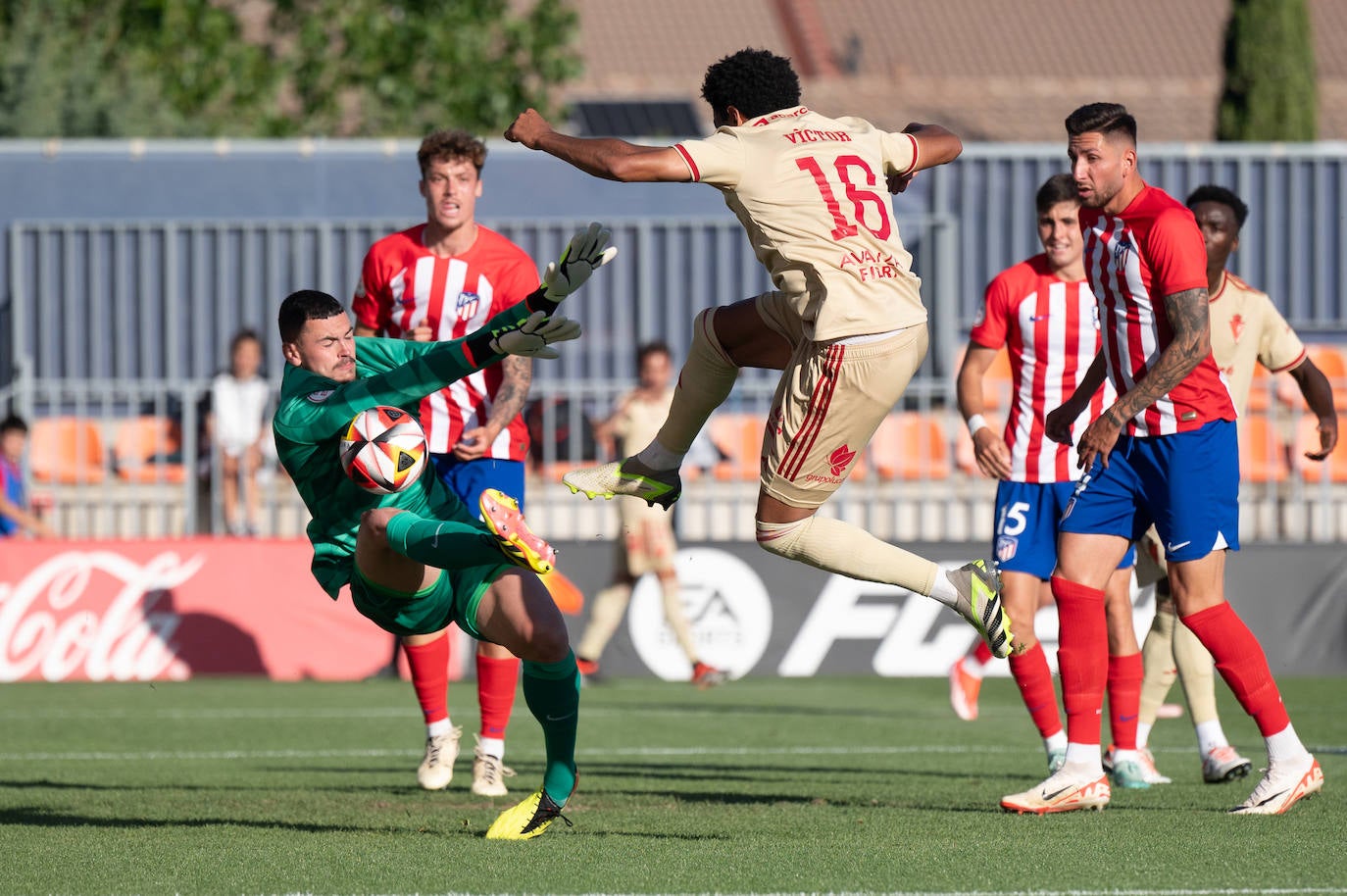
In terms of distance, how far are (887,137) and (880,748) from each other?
3840mm

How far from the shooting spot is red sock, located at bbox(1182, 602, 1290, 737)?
6.25 metres

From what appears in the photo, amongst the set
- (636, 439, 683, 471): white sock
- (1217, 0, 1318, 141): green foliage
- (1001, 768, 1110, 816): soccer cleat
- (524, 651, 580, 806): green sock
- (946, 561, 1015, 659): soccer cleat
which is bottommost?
(1001, 768, 1110, 816): soccer cleat

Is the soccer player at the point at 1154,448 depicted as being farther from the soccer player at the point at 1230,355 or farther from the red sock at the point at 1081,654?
the soccer player at the point at 1230,355

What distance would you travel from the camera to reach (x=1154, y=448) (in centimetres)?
628

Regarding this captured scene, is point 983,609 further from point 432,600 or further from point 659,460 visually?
point 432,600

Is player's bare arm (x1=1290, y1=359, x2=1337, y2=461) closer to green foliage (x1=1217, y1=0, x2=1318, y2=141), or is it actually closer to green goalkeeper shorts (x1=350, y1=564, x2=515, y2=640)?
green goalkeeper shorts (x1=350, y1=564, x2=515, y2=640)

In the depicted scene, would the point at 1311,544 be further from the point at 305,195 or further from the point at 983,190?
the point at 305,195

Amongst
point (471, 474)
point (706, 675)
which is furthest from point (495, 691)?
point (706, 675)

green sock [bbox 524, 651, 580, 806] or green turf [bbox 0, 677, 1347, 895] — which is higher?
green sock [bbox 524, 651, 580, 806]

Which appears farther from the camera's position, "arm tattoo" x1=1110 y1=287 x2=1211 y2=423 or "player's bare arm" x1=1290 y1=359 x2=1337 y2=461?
"player's bare arm" x1=1290 y1=359 x2=1337 y2=461

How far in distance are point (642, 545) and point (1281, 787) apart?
6.40 meters

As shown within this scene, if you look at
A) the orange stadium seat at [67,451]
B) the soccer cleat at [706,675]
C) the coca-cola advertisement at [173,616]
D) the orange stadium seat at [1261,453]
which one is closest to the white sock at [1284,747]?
the soccer cleat at [706,675]

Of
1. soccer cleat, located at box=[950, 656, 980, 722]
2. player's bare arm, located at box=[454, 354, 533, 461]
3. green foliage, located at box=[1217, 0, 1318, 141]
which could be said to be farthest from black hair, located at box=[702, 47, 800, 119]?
green foliage, located at box=[1217, 0, 1318, 141]

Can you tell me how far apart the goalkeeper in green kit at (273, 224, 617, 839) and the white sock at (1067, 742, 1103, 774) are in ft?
5.90
